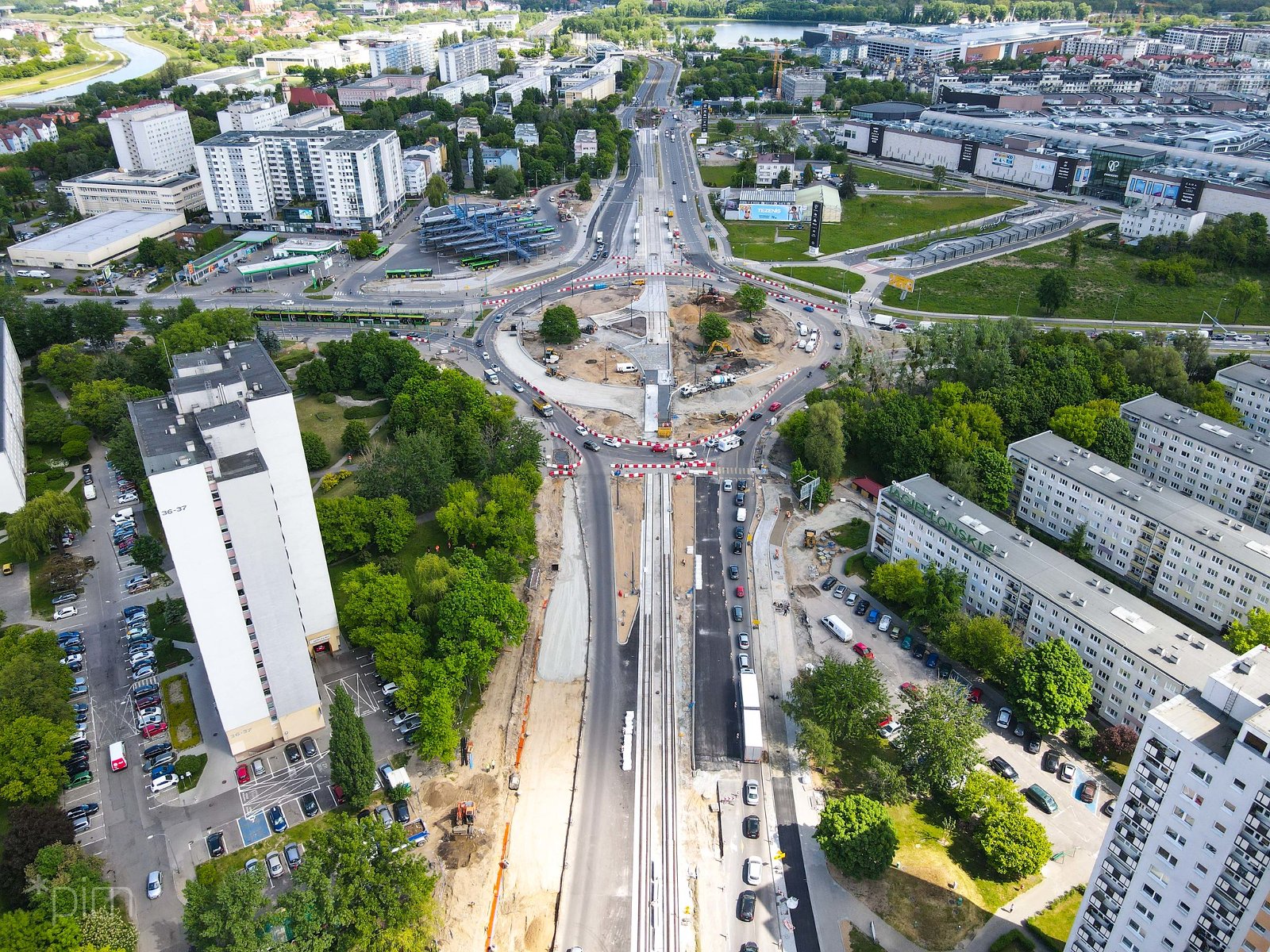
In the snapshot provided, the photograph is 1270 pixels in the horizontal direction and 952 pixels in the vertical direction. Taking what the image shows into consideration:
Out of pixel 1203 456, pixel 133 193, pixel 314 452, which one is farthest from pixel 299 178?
pixel 1203 456

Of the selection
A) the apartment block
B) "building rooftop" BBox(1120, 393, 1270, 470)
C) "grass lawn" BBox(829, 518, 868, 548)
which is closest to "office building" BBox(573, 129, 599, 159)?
the apartment block

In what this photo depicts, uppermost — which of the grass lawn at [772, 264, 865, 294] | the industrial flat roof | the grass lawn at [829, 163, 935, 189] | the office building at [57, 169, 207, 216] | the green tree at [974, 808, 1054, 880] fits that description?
the office building at [57, 169, 207, 216]

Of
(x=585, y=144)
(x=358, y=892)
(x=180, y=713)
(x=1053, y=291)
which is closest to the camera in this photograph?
(x=358, y=892)

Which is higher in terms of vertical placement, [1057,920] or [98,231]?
[98,231]

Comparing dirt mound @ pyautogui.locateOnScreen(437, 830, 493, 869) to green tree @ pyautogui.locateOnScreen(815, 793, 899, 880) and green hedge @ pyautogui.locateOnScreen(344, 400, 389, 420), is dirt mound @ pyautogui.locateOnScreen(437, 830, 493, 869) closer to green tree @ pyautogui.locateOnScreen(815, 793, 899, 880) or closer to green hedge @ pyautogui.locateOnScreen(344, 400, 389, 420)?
green tree @ pyautogui.locateOnScreen(815, 793, 899, 880)

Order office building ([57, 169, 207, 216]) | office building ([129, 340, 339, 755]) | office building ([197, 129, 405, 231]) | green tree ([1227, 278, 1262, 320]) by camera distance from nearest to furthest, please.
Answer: office building ([129, 340, 339, 755]), green tree ([1227, 278, 1262, 320]), office building ([197, 129, 405, 231]), office building ([57, 169, 207, 216])

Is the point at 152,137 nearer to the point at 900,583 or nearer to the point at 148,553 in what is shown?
the point at 148,553
